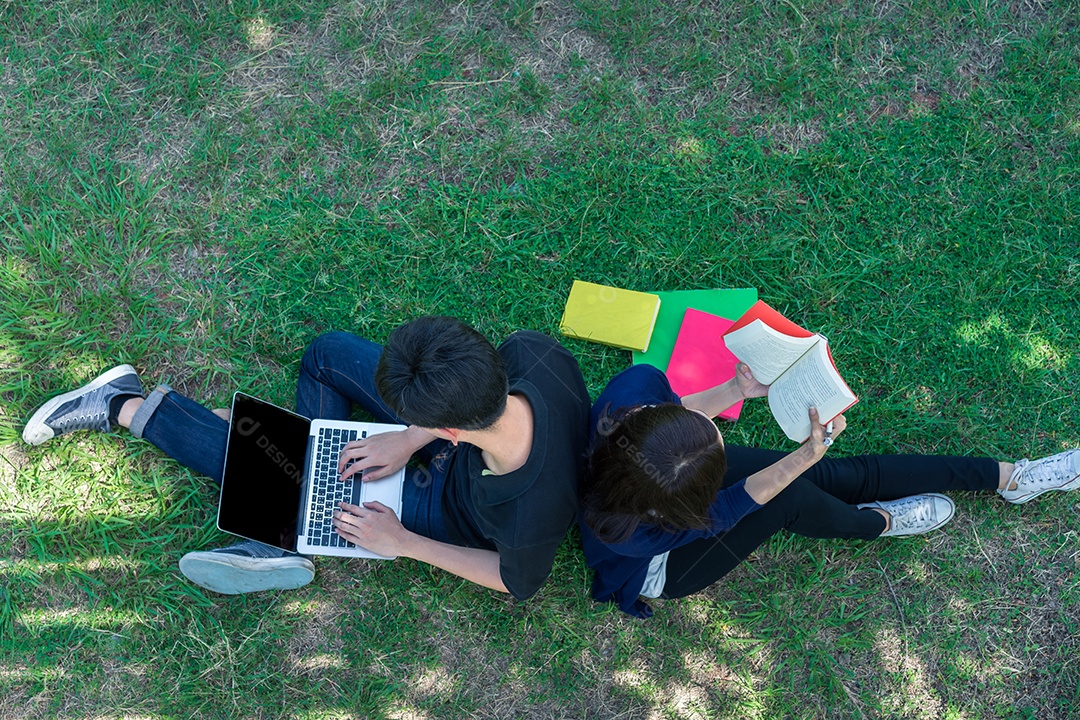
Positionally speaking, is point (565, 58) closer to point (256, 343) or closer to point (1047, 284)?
point (256, 343)

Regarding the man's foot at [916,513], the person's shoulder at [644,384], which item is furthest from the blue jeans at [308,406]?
the man's foot at [916,513]

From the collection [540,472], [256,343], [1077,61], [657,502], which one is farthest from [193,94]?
[1077,61]

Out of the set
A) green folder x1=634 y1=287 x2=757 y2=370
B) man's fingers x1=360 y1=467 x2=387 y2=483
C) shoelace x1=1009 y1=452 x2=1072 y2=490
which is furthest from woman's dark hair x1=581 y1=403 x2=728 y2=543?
shoelace x1=1009 y1=452 x2=1072 y2=490

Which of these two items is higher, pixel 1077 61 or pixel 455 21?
pixel 455 21

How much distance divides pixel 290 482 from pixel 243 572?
41 cm

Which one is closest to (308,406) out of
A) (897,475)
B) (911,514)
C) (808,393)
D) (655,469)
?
(655,469)

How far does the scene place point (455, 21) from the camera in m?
4.13

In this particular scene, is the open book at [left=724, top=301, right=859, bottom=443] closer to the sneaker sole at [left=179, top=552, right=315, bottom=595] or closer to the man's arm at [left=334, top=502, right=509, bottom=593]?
Answer: the man's arm at [left=334, top=502, right=509, bottom=593]

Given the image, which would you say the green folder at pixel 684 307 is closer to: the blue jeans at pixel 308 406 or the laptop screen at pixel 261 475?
the blue jeans at pixel 308 406

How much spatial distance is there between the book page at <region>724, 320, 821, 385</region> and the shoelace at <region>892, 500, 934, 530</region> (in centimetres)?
107

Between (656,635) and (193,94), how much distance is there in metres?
3.59

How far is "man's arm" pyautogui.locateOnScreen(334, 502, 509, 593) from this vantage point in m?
3.03

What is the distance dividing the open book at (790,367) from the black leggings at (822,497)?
35 centimetres

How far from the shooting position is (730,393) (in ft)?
10.3
